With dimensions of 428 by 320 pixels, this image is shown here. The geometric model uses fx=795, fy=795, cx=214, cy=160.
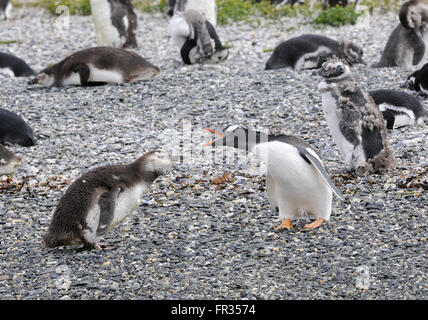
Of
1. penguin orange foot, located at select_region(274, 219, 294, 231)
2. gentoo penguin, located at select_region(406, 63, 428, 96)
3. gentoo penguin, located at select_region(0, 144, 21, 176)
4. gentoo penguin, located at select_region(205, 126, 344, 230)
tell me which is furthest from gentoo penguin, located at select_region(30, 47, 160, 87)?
penguin orange foot, located at select_region(274, 219, 294, 231)

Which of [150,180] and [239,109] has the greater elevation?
[239,109]

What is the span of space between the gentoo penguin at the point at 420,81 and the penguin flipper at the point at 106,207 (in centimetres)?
449

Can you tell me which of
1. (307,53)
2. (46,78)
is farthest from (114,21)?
(307,53)

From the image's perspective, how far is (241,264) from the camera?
15.3 feet

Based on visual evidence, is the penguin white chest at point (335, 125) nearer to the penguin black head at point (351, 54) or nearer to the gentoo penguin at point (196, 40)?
the penguin black head at point (351, 54)

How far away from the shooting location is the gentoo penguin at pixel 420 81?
8203 mm

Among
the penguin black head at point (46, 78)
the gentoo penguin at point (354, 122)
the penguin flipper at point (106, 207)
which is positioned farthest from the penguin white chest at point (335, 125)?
the penguin black head at point (46, 78)

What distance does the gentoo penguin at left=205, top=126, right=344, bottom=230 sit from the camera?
4.95 meters

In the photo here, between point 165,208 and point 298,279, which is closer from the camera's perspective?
point 298,279

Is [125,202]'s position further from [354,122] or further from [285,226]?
[354,122]

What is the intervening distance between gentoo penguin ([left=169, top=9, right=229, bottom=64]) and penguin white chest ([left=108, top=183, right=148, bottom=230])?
558 cm
